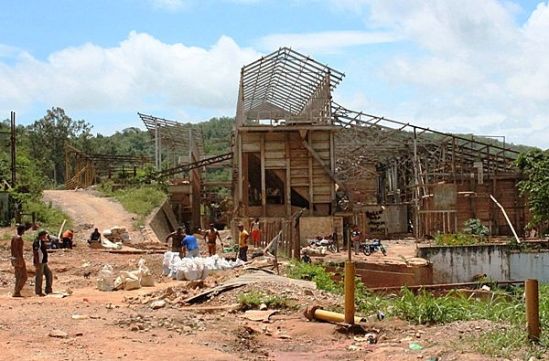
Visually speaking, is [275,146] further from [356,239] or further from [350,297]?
[350,297]

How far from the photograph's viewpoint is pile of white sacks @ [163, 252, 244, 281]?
58.8ft

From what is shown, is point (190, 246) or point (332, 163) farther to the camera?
point (332, 163)

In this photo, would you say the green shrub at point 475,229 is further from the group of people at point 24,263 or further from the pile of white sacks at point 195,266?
the group of people at point 24,263

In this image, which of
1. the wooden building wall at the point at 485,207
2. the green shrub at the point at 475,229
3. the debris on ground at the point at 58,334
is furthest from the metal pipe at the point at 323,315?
the wooden building wall at the point at 485,207

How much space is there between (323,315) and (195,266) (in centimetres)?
747

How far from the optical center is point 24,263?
51.4 feet

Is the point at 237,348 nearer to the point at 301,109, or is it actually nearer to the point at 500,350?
the point at 500,350

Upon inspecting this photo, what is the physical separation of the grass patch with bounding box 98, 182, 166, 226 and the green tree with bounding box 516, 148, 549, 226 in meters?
16.7

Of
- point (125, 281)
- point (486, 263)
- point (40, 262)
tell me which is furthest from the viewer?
point (486, 263)

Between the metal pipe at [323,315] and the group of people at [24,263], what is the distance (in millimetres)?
7049

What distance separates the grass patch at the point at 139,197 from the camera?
3716 cm

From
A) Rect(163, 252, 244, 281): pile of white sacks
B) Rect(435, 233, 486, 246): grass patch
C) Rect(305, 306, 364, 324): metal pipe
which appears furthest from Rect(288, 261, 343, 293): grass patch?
Rect(435, 233, 486, 246): grass patch

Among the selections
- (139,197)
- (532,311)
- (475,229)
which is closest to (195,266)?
(532,311)

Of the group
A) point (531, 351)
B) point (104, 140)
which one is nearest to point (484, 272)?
point (531, 351)
